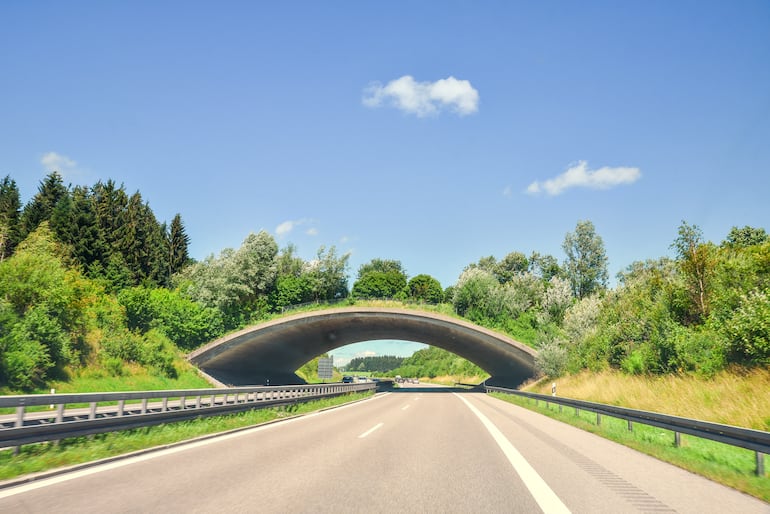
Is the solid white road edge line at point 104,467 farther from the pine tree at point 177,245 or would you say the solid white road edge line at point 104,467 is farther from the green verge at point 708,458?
the pine tree at point 177,245

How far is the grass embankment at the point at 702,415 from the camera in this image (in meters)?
7.58

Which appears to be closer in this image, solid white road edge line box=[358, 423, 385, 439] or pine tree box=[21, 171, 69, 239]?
solid white road edge line box=[358, 423, 385, 439]

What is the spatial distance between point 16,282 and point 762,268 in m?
34.1

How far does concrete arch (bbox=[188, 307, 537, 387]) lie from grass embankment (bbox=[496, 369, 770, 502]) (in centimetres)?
2198

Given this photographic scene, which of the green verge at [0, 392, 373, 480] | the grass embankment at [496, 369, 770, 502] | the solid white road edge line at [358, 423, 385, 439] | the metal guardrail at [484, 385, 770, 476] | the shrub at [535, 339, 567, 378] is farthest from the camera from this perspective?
the shrub at [535, 339, 567, 378]

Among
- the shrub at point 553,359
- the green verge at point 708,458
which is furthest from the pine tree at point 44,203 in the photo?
the green verge at point 708,458

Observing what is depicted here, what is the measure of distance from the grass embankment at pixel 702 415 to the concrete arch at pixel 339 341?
21981 millimetres

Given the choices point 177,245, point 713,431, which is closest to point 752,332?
point 713,431

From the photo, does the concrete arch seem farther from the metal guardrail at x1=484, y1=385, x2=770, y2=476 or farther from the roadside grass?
the metal guardrail at x1=484, y1=385, x2=770, y2=476

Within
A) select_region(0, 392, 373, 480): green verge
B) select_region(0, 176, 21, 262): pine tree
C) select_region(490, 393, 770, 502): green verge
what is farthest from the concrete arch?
select_region(0, 392, 373, 480): green verge

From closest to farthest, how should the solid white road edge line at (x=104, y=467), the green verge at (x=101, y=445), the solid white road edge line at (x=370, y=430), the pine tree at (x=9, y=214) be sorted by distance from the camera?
1. the solid white road edge line at (x=104, y=467)
2. the green verge at (x=101, y=445)
3. the solid white road edge line at (x=370, y=430)
4. the pine tree at (x=9, y=214)

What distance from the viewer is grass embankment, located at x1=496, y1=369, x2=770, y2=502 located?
7582mm

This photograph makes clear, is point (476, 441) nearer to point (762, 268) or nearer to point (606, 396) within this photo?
point (606, 396)

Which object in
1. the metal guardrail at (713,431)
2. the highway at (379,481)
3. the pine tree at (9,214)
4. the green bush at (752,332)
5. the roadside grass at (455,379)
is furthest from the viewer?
the roadside grass at (455,379)
